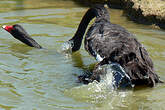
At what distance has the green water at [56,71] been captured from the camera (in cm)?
428

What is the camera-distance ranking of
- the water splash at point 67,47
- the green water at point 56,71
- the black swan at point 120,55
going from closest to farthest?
the green water at point 56,71 → the black swan at point 120,55 → the water splash at point 67,47

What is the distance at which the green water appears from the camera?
428 centimetres

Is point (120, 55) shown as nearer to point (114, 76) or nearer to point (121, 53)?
point (121, 53)

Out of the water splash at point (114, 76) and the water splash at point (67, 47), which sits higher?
the water splash at point (67, 47)

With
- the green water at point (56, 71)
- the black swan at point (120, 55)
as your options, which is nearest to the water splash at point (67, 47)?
the green water at point (56, 71)

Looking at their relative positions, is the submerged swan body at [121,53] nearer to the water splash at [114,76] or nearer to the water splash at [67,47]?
the water splash at [114,76]

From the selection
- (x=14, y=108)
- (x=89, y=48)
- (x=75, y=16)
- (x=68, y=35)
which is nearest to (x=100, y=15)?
(x=89, y=48)

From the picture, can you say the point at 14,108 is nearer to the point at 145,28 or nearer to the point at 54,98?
the point at 54,98

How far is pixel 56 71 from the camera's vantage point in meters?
5.41

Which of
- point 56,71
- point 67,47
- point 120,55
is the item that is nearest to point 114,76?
point 120,55

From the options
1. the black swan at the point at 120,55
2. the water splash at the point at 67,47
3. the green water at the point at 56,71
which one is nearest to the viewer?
the green water at the point at 56,71

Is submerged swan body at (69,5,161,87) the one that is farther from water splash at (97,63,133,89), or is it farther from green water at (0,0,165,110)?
green water at (0,0,165,110)

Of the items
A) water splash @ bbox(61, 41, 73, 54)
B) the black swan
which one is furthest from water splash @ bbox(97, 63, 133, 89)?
water splash @ bbox(61, 41, 73, 54)

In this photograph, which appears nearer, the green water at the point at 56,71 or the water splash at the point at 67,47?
the green water at the point at 56,71
